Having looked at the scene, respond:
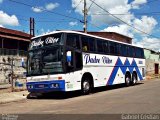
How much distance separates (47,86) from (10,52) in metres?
24.1

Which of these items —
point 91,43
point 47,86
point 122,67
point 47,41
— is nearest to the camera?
point 47,86

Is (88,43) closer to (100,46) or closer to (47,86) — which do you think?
(100,46)

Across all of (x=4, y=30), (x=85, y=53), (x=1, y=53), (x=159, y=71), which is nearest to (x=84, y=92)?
(x=85, y=53)

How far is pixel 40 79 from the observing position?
57.4 feet

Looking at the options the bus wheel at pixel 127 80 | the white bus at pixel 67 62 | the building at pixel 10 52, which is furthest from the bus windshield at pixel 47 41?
the building at pixel 10 52

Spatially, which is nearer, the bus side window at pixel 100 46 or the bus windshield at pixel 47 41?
the bus windshield at pixel 47 41

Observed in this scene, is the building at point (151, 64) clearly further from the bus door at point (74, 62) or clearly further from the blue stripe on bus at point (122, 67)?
the bus door at point (74, 62)

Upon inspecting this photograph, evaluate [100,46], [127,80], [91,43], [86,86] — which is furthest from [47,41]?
[127,80]

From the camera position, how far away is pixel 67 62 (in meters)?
16.8

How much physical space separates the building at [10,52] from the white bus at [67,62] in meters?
16.1

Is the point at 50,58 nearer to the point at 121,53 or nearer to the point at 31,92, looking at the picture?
the point at 31,92

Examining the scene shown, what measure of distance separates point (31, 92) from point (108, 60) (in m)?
5.83

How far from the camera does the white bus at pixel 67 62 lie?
1691 centimetres

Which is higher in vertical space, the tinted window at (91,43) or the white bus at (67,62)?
the tinted window at (91,43)
